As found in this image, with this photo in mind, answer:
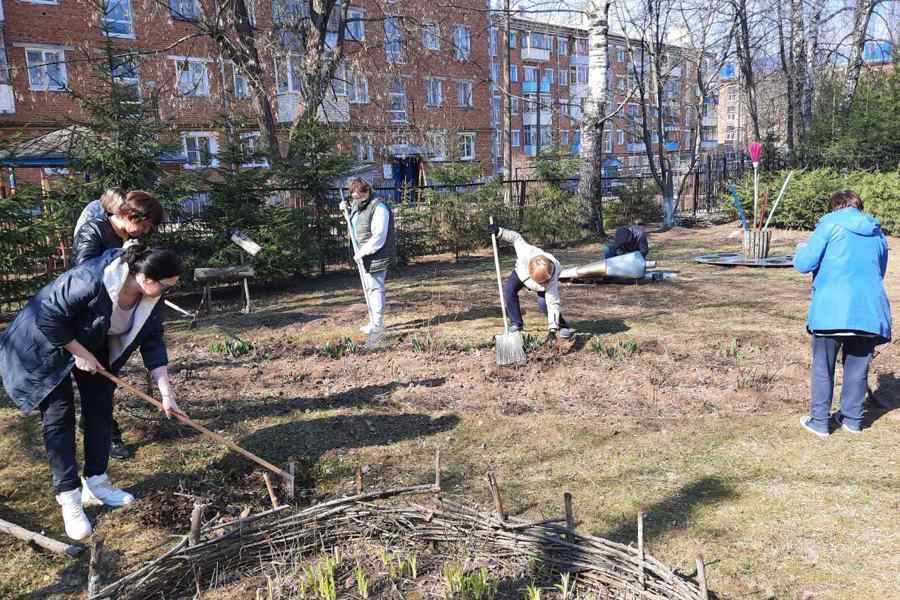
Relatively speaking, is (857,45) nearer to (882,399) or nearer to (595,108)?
(595,108)

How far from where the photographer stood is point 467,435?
4.44 m

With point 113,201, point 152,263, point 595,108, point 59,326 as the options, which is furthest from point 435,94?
point 59,326

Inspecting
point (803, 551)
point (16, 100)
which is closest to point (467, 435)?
point (803, 551)

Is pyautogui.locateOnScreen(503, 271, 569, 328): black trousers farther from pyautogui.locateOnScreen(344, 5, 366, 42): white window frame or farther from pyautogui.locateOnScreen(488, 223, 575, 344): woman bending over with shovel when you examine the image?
pyautogui.locateOnScreen(344, 5, 366, 42): white window frame

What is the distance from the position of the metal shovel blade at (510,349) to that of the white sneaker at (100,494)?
9.96ft

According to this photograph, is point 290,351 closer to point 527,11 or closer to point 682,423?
point 682,423

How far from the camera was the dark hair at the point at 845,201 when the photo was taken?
4.17 m

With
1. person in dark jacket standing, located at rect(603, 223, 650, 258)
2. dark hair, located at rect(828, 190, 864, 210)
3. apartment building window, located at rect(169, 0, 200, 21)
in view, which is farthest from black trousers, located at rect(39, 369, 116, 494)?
apartment building window, located at rect(169, 0, 200, 21)

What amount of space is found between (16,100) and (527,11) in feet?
60.1

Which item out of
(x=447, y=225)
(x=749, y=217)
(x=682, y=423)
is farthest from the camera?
(x=749, y=217)

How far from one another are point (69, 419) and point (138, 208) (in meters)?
1.14

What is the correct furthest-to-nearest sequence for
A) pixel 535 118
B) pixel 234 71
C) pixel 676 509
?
pixel 535 118 → pixel 234 71 → pixel 676 509

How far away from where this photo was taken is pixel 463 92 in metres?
36.6

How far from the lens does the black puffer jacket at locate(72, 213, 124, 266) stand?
12.6 feet
